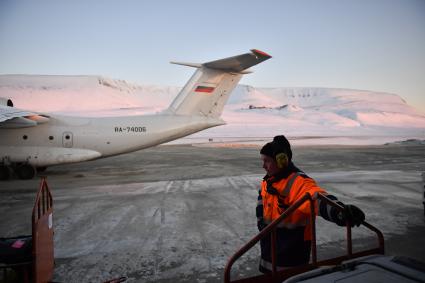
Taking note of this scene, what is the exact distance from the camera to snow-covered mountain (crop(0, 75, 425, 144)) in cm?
5538

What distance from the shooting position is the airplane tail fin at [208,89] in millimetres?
12106

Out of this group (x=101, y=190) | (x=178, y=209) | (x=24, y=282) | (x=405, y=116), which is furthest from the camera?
(x=405, y=116)

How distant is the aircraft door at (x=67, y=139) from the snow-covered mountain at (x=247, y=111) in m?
35.1

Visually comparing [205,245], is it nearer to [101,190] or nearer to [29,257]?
[29,257]

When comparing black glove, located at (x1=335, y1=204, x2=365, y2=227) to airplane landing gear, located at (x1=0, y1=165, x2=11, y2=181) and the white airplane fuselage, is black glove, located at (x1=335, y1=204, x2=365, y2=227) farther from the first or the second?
airplane landing gear, located at (x1=0, y1=165, x2=11, y2=181)

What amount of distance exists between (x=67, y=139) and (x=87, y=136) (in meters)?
0.79

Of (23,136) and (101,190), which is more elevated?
(23,136)

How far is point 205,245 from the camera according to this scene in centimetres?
489

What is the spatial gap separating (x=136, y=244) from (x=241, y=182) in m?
5.76

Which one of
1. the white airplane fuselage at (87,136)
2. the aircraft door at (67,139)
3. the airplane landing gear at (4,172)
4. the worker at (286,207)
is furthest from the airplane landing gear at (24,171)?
the worker at (286,207)

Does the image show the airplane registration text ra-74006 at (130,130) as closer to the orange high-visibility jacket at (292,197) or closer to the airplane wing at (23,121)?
the airplane wing at (23,121)

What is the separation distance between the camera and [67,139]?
12.0m

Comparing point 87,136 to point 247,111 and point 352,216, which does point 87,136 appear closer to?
point 352,216

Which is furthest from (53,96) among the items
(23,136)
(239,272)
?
(239,272)
